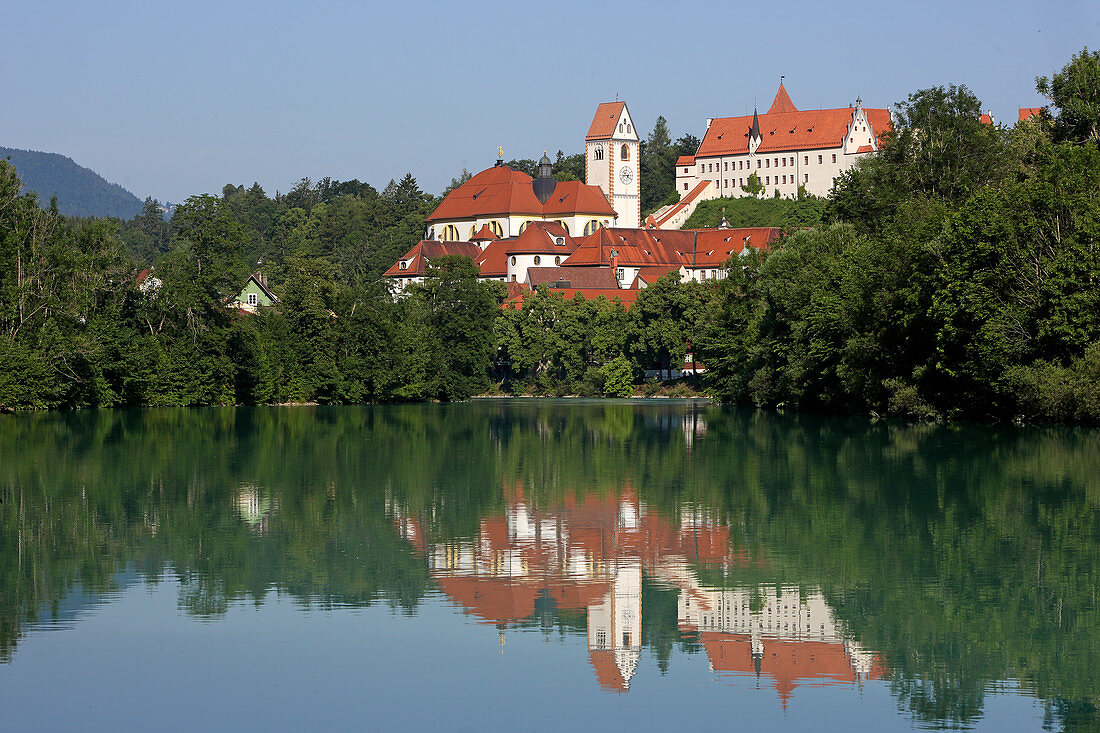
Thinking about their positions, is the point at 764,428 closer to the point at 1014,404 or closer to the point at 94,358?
the point at 1014,404

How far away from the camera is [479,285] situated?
89.2m

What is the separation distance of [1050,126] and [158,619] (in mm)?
47726

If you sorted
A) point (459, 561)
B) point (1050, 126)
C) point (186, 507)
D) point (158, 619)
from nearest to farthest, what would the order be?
point (158, 619) < point (459, 561) < point (186, 507) < point (1050, 126)

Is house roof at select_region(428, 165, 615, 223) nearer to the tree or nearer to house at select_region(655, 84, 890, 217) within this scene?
house at select_region(655, 84, 890, 217)

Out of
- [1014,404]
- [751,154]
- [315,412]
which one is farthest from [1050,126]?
[751,154]

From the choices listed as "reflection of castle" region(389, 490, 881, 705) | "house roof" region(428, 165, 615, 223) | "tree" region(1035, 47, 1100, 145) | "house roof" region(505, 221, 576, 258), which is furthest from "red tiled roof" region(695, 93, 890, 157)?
"reflection of castle" region(389, 490, 881, 705)

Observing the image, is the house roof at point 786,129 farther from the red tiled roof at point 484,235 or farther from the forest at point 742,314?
the forest at point 742,314

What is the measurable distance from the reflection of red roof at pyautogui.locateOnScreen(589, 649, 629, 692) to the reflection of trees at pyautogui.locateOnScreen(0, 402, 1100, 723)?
2.40 ft

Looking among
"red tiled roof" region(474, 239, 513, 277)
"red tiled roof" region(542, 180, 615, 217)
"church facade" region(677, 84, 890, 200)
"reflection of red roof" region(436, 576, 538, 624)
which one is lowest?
"reflection of red roof" region(436, 576, 538, 624)

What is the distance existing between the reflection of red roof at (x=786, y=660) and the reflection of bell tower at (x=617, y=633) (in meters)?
0.82

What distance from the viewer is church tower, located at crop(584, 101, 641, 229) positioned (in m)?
163

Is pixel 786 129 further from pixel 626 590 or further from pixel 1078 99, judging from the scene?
pixel 626 590

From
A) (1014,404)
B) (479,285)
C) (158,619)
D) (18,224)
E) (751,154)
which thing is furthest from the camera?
(751,154)

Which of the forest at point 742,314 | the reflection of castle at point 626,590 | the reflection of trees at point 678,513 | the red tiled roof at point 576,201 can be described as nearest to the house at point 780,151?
the red tiled roof at point 576,201
